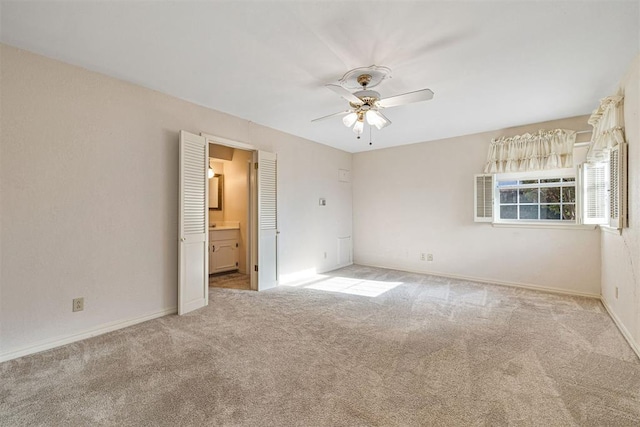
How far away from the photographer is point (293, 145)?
16.5 feet

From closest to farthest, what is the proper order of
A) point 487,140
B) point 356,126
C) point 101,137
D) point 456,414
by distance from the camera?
point 456,414, point 101,137, point 356,126, point 487,140

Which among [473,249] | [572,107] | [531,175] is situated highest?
[572,107]

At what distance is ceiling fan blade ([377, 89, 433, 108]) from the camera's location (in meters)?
2.51

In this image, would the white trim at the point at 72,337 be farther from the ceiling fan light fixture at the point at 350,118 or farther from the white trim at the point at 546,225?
the white trim at the point at 546,225

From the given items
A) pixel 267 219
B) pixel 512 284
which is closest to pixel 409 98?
pixel 267 219

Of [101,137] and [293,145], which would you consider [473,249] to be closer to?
[293,145]

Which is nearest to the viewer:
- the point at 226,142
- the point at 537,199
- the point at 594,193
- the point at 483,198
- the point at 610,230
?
the point at 610,230

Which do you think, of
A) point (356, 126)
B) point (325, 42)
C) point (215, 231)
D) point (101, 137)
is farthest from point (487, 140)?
point (101, 137)

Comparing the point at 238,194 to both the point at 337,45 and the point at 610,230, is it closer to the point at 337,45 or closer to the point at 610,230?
the point at 337,45

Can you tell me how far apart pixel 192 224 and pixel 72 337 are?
149cm

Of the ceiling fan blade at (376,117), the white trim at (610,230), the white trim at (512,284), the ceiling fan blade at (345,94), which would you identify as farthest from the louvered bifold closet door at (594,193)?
the ceiling fan blade at (345,94)

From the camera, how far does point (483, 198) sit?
4.74 m

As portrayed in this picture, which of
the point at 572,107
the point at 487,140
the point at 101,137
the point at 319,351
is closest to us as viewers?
the point at 319,351

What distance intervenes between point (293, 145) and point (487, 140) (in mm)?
3177
